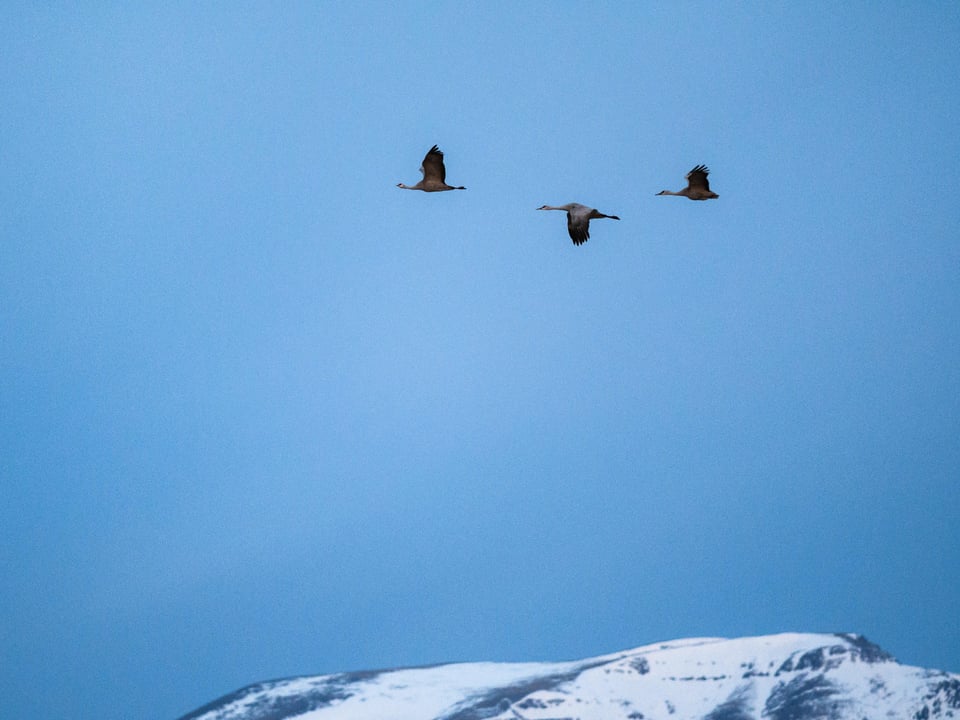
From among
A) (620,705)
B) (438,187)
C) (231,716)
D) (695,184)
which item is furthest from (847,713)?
(438,187)

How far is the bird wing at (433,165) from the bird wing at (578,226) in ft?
5.55

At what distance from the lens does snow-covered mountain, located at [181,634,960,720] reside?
23.6 meters

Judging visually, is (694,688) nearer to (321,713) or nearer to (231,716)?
(321,713)

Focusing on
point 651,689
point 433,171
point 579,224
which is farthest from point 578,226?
point 651,689

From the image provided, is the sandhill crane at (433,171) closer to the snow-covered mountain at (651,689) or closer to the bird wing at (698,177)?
the bird wing at (698,177)

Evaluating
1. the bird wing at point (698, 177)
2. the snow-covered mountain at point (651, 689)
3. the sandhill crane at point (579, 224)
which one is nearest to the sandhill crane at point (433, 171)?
the sandhill crane at point (579, 224)

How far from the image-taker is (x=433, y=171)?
13.2 meters

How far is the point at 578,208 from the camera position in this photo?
1298cm

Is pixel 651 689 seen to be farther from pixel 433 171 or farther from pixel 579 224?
pixel 433 171

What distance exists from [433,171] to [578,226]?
1923mm

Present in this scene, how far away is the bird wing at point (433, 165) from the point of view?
13.0m

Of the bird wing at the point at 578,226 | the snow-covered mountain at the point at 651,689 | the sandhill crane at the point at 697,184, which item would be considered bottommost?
the snow-covered mountain at the point at 651,689

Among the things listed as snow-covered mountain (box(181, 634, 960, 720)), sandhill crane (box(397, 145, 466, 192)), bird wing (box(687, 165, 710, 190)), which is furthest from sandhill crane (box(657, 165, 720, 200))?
snow-covered mountain (box(181, 634, 960, 720))

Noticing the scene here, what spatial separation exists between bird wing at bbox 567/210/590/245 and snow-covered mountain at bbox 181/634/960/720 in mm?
12270
